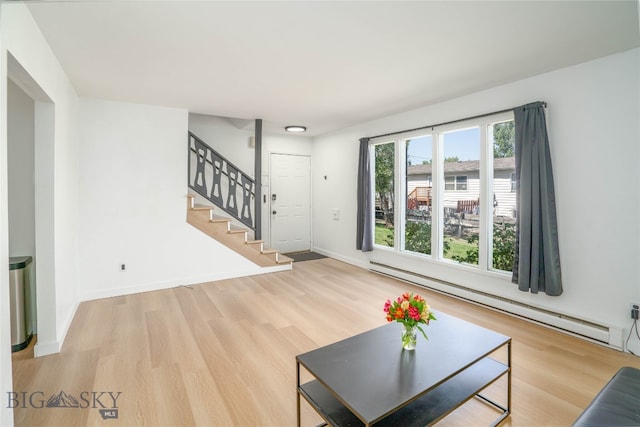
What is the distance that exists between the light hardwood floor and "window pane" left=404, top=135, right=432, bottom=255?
2.68 feet

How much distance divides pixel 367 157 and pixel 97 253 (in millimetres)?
4124

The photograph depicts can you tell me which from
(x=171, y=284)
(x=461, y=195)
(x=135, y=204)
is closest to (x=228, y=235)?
(x=171, y=284)

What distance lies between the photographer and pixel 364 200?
5.16m

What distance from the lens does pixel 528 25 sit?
7.27 ft

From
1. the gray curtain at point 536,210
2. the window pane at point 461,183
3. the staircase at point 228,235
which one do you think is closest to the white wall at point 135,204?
the staircase at point 228,235

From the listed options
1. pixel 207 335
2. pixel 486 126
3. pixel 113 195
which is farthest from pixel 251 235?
pixel 486 126

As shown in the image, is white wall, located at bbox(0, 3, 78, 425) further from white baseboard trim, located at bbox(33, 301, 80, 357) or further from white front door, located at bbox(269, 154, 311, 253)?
white front door, located at bbox(269, 154, 311, 253)

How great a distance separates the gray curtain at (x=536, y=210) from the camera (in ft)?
9.84

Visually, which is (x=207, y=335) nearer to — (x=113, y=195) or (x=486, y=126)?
(x=113, y=195)

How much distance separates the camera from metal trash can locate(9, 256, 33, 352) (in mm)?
2674

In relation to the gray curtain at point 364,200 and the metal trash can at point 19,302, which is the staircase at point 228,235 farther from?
the metal trash can at point 19,302

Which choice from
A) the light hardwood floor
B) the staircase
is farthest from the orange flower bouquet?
the staircase

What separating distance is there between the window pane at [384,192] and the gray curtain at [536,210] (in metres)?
2.03

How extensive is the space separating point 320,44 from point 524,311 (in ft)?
11.1
